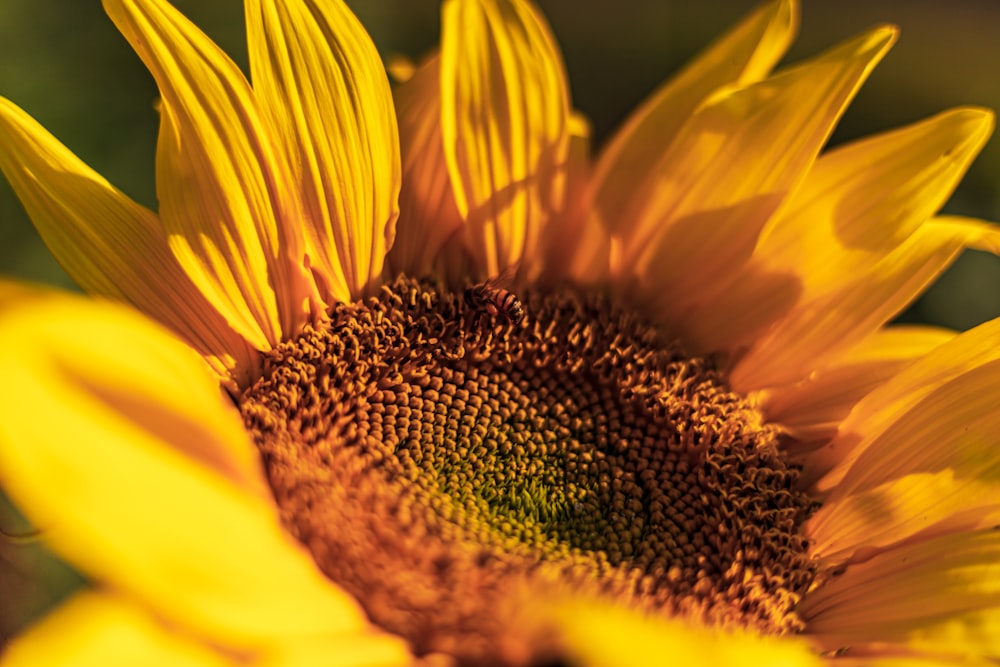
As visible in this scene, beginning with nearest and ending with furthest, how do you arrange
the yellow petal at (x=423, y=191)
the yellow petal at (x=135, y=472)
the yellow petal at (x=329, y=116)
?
1. the yellow petal at (x=135, y=472)
2. the yellow petal at (x=329, y=116)
3. the yellow petal at (x=423, y=191)

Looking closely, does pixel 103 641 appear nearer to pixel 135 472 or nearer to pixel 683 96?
pixel 135 472

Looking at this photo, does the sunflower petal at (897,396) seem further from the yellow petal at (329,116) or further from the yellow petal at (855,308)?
the yellow petal at (329,116)

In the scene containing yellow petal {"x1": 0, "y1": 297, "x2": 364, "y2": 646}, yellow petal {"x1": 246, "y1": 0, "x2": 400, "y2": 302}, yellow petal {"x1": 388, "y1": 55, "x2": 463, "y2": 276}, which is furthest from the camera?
yellow petal {"x1": 388, "y1": 55, "x2": 463, "y2": 276}

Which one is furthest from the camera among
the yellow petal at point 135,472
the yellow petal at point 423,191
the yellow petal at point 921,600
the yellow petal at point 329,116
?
the yellow petal at point 423,191

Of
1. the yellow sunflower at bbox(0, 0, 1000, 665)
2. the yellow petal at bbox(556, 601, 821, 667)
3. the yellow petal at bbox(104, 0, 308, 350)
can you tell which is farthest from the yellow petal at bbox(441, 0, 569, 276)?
the yellow petal at bbox(556, 601, 821, 667)

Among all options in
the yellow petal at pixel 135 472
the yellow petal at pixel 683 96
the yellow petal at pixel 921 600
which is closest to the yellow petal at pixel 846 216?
the yellow petal at pixel 683 96

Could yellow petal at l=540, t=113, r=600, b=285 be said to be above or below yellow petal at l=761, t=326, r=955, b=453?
above

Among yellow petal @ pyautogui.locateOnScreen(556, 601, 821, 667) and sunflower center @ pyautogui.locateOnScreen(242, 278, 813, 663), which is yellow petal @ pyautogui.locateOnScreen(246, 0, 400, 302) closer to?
sunflower center @ pyautogui.locateOnScreen(242, 278, 813, 663)
